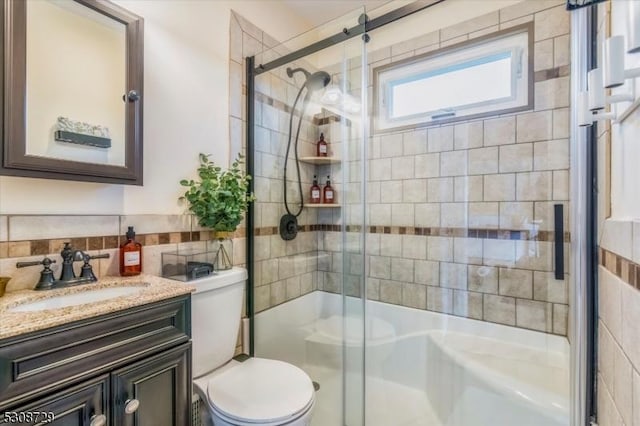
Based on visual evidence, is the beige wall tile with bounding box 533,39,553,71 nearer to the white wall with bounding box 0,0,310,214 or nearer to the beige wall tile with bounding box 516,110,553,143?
the beige wall tile with bounding box 516,110,553,143

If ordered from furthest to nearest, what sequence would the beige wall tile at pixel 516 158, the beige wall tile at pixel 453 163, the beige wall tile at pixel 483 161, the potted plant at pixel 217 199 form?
the beige wall tile at pixel 453 163
the beige wall tile at pixel 483 161
the beige wall tile at pixel 516 158
the potted plant at pixel 217 199

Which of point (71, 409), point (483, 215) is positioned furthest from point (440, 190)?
point (71, 409)

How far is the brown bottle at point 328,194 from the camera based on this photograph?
7.29 ft

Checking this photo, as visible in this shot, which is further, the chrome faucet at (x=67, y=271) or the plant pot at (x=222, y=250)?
the plant pot at (x=222, y=250)

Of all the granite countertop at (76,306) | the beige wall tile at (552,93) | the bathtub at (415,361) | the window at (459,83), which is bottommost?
the bathtub at (415,361)

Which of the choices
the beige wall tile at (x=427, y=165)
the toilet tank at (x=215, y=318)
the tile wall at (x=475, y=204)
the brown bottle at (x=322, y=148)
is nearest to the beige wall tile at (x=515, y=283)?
the tile wall at (x=475, y=204)

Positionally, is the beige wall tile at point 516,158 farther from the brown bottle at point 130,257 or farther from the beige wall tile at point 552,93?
the brown bottle at point 130,257

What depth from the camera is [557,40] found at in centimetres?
163

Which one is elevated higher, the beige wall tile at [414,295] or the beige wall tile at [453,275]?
the beige wall tile at [453,275]

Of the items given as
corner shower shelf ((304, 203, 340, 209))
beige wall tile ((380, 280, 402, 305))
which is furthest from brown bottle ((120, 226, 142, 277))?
beige wall tile ((380, 280, 402, 305))

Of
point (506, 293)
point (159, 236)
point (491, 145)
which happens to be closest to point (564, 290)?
point (506, 293)

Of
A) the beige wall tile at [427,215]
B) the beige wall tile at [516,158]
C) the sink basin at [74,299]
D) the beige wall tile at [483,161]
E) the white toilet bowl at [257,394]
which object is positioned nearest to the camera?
the sink basin at [74,299]

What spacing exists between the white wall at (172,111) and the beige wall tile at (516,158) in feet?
5.21

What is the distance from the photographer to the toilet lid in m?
1.15
